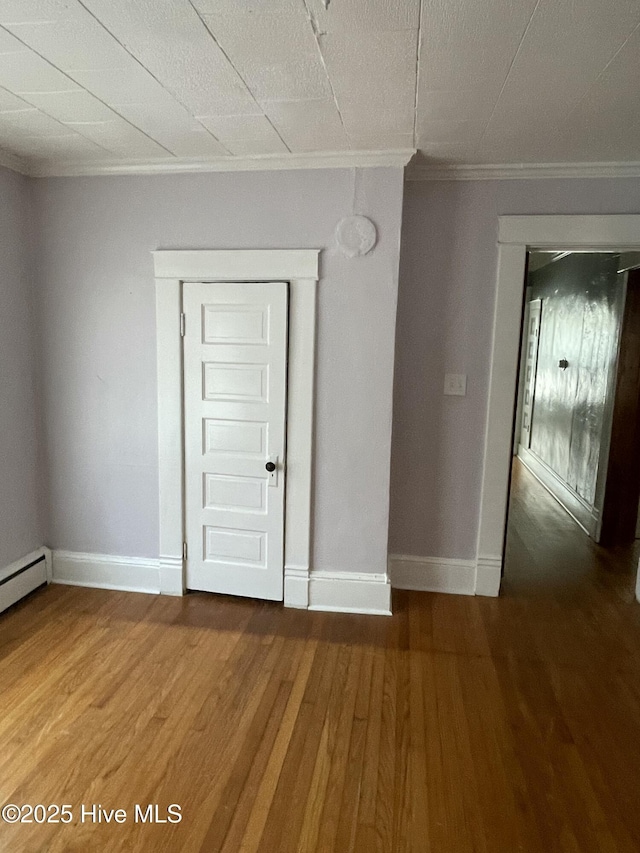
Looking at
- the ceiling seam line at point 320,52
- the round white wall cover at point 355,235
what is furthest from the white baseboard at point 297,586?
the ceiling seam line at point 320,52

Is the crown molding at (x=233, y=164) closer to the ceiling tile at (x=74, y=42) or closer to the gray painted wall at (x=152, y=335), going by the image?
the gray painted wall at (x=152, y=335)

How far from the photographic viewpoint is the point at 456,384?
3.07m

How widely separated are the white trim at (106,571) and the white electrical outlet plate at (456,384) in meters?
2.02

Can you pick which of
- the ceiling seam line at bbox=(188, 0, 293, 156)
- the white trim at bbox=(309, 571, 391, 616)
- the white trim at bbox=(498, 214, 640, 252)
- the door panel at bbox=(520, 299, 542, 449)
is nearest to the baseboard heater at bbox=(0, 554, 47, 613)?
the white trim at bbox=(309, 571, 391, 616)

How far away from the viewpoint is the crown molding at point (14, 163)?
2.79 metres

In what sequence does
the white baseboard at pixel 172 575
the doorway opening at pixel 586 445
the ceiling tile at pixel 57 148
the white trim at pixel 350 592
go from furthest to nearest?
1. the doorway opening at pixel 586 445
2. the white baseboard at pixel 172 575
3. the white trim at pixel 350 592
4. the ceiling tile at pixel 57 148

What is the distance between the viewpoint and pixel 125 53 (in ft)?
5.84

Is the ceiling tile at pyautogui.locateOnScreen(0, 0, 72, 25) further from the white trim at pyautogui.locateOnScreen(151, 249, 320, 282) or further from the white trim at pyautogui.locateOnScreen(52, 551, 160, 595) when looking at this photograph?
the white trim at pyautogui.locateOnScreen(52, 551, 160, 595)

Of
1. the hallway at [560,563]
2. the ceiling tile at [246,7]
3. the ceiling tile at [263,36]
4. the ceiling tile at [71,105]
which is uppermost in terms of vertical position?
the ceiling tile at [71,105]

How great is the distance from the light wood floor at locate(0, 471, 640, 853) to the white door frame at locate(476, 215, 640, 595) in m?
0.35

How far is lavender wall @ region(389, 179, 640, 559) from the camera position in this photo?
2.89 meters

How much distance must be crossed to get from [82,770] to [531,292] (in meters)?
6.92

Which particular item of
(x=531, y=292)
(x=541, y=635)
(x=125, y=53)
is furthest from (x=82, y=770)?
(x=531, y=292)

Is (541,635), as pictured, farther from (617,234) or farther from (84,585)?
(84,585)
